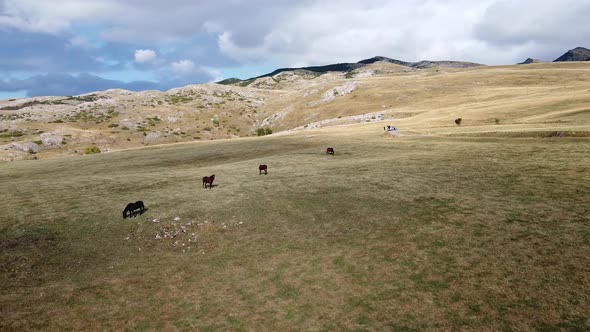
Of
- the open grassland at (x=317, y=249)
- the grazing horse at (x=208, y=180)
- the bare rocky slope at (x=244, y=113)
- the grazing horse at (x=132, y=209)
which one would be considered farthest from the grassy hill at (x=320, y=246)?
the bare rocky slope at (x=244, y=113)

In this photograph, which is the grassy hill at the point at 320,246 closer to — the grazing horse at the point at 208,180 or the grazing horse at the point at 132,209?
the grazing horse at the point at 132,209

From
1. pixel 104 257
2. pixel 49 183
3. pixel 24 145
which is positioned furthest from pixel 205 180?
pixel 24 145

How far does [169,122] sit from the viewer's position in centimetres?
15625

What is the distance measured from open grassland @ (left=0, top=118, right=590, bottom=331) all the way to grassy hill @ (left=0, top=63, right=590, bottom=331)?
90 mm

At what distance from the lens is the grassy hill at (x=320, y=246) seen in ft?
52.8

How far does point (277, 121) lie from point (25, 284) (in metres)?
145

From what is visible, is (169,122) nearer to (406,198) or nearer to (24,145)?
(24,145)

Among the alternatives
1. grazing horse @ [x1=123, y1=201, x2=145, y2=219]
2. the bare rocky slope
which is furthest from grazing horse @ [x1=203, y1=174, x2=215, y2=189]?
the bare rocky slope

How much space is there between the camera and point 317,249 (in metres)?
21.7

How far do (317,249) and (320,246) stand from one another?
383mm

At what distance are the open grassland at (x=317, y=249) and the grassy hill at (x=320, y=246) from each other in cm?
9

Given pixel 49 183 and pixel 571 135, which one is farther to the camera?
pixel 571 135

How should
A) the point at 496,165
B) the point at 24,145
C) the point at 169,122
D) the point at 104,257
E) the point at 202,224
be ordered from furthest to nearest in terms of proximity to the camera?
the point at 169,122, the point at 24,145, the point at 496,165, the point at 202,224, the point at 104,257

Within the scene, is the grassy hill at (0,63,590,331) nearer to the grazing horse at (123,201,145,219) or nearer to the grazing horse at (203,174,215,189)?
the grazing horse at (123,201,145,219)
